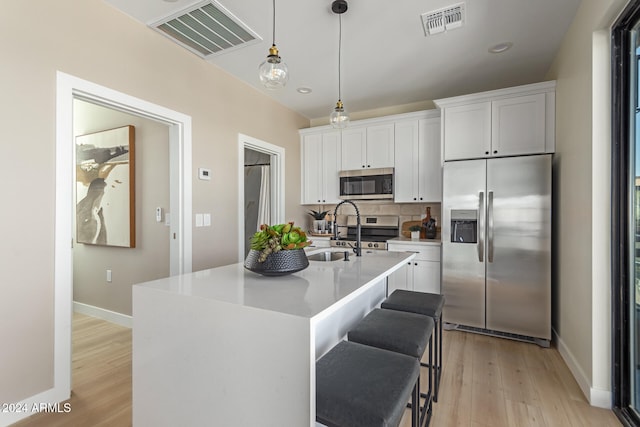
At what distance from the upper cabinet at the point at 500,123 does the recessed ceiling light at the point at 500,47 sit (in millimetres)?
444

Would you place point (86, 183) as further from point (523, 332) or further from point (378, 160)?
point (523, 332)

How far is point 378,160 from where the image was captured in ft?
13.5

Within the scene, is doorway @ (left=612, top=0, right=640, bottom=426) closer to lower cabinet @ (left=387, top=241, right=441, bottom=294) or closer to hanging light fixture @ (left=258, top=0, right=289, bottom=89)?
lower cabinet @ (left=387, top=241, right=441, bottom=294)

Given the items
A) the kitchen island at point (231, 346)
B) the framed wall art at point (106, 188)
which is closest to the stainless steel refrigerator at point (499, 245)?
the kitchen island at point (231, 346)

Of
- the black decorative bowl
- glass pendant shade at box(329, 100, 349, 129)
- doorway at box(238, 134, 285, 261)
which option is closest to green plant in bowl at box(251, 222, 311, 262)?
the black decorative bowl

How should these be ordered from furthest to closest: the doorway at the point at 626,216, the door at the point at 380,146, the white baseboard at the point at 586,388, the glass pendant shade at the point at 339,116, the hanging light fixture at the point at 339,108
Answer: the door at the point at 380,146, the glass pendant shade at the point at 339,116, the hanging light fixture at the point at 339,108, the white baseboard at the point at 586,388, the doorway at the point at 626,216

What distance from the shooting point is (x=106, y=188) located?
347 centimetres

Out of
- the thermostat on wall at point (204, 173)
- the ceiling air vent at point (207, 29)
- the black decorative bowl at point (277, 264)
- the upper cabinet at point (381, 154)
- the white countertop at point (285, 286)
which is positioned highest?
the ceiling air vent at point (207, 29)

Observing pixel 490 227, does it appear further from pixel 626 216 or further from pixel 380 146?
pixel 380 146

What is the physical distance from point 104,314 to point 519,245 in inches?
174

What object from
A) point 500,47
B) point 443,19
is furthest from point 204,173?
point 500,47

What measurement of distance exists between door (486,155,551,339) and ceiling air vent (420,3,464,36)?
132 cm

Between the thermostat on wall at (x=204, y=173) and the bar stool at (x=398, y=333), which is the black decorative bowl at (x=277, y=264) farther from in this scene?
the thermostat on wall at (x=204, y=173)

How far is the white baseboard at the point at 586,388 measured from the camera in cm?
192
